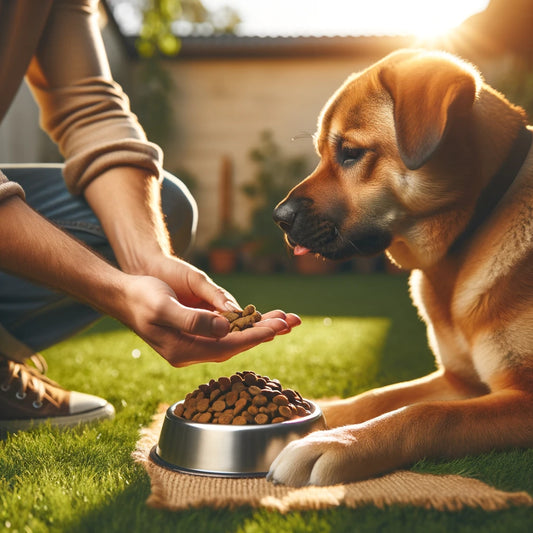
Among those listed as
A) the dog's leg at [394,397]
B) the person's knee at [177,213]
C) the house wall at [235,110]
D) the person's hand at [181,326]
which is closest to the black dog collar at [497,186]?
the dog's leg at [394,397]

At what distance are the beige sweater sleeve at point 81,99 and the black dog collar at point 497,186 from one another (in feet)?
3.76

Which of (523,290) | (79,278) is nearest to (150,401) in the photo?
(79,278)

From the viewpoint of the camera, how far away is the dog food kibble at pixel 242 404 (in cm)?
162

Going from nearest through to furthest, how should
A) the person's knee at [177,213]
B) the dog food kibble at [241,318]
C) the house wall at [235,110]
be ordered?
the dog food kibble at [241,318]
the person's knee at [177,213]
the house wall at [235,110]

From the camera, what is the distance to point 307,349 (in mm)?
3738

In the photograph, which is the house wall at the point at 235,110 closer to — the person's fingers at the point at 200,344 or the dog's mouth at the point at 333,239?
the dog's mouth at the point at 333,239

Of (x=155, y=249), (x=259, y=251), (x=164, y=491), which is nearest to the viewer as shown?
(x=164, y=491)

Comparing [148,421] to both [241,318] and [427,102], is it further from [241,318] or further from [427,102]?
[427,102]

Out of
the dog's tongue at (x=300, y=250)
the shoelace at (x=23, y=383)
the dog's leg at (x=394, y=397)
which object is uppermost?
the dog's tongue at (x=300, y=250)

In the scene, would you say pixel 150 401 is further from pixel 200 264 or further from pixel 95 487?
pixel 200 264

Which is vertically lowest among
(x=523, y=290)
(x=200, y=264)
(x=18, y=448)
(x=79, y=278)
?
(x=200, y=264)

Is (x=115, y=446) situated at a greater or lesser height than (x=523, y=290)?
lesser

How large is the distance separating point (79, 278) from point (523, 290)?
4.25ft

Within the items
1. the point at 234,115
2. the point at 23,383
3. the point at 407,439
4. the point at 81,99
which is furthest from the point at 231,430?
the point at 234,115
